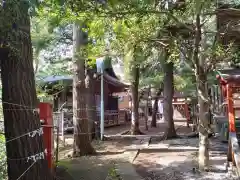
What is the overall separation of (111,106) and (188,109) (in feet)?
17.6

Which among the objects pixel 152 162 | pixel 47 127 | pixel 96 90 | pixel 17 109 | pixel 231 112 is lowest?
pixel 152 162

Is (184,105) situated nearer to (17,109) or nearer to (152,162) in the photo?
(152,162)

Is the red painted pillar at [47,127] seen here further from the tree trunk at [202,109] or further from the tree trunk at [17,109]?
the tree trunk at [202,109]

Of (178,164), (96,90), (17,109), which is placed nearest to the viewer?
(17,109)

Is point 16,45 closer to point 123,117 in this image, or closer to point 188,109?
point 188,109

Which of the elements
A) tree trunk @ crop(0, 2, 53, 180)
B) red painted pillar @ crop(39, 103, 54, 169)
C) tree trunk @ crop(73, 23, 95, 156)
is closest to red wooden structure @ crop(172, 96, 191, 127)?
tree trunk @ crop(73, 23, 95, 156)

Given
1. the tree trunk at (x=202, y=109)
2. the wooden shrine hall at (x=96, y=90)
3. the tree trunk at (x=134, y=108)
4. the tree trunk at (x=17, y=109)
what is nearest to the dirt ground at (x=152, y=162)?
the tree trunk at (x=202, y=109)

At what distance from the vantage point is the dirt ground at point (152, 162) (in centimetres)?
595

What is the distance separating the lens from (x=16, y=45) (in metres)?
3.34

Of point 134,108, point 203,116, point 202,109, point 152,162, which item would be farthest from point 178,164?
point 134,108

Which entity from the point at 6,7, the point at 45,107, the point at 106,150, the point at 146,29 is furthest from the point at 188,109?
the point at 6,7

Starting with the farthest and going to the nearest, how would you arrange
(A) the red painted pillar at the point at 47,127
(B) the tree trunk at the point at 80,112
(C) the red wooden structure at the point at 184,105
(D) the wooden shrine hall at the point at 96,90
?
(C) the red wooden structure at the point at 184,105 < (D) the wooden shrine hall at the point at 96,90 < (B) the tree trunk at the point at 80,112 < (A) the red painted pillar at the point at 47,127

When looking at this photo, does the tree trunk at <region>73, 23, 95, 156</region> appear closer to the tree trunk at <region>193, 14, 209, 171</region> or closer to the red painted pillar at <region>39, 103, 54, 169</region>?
the tree trunk at <region>193, 14, 209, 171</region>

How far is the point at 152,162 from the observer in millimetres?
7332
